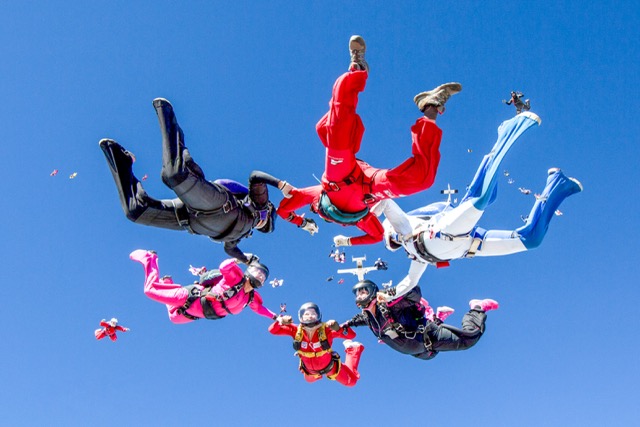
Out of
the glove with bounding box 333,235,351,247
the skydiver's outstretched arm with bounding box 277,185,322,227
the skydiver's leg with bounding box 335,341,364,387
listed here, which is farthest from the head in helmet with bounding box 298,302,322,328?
the skydiver's outstretched arm with bounding box 277,185,322,227

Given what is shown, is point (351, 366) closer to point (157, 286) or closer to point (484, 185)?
point (157, 286)

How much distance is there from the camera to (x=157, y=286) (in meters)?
9.05

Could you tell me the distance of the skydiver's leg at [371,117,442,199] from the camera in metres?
5.92

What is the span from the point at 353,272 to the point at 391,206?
5.42 feet

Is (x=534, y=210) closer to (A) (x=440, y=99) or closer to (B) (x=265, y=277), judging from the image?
(A) (x=440, y=99)

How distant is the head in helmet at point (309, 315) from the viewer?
874 cm

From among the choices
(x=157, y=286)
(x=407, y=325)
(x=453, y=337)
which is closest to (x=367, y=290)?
(x=407, y=325)

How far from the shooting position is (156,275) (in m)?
9.27

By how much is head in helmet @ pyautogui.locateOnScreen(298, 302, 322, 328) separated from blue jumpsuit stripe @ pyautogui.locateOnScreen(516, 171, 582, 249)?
10.8 ft

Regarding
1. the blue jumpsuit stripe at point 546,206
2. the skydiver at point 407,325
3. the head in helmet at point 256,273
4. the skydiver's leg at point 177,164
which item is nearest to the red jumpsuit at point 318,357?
the skydiver at point 407,325

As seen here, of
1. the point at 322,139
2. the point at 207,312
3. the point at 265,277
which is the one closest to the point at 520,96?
the point at 322,139

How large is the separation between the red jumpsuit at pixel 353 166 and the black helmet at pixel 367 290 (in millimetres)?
2088

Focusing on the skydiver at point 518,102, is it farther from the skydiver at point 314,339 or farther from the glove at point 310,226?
the skydiver at point 314,339

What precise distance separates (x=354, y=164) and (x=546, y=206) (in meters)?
2.52
